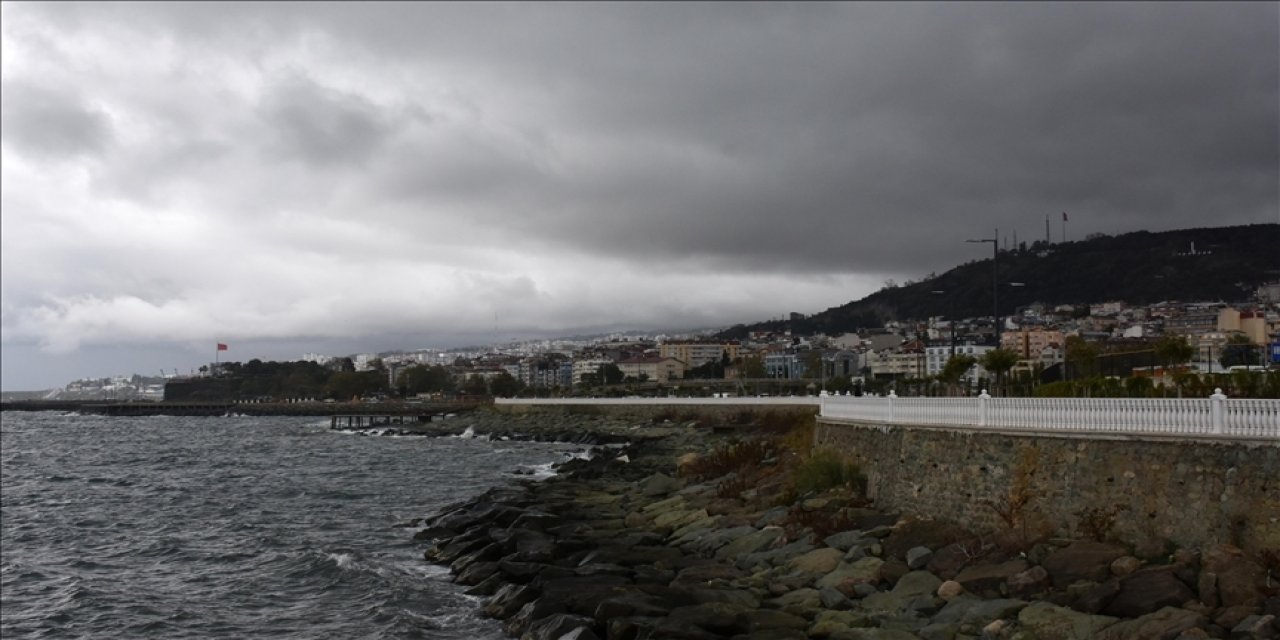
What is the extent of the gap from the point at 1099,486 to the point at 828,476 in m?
9.13

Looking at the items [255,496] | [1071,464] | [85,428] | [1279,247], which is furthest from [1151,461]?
[85,428]

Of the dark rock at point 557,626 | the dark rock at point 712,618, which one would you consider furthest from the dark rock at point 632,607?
the dark rock at point 712,618

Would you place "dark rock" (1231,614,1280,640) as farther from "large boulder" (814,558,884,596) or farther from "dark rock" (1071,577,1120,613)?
"large boulder" (814,558,884,596)

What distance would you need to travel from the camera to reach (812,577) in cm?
1738

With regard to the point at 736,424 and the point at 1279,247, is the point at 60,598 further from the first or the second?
the point at 736,424

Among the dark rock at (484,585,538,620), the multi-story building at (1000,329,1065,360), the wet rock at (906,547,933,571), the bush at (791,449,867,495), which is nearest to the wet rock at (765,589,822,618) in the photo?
the wet rock at (906,547,933,571)

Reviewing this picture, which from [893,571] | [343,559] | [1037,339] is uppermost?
[1037,339]

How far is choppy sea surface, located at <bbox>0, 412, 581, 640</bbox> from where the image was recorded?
2023 cm

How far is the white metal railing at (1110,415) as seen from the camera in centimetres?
1344

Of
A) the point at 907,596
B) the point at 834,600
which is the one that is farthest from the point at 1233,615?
the point at 834,600

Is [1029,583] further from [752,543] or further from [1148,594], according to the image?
[752,543]

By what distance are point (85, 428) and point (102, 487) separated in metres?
81.4

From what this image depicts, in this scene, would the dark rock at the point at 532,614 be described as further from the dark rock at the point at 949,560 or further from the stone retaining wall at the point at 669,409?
the stone retaining wall at the point at 669,409

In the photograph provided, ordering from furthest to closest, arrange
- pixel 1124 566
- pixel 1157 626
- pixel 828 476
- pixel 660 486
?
pixel 660 486
pixel 828 476
pixel 1124 566
pixel 1157 626
